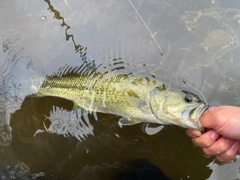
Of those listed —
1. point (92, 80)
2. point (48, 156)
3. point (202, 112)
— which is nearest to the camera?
point (202, 112)

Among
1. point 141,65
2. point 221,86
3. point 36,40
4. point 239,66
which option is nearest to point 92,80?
point 141,65

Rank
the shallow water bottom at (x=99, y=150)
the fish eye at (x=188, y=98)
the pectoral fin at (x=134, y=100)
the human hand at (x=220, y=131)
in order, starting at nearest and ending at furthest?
the human hand at (x=220, y=131) < the fish eye at (x=188, y=98) < the pectoral fin at (x=134, y=100) < the shallow water bottom at (x=99, y=150)

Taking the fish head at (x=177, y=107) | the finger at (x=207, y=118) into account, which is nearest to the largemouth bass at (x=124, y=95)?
the fish head at (x=177, y=107)

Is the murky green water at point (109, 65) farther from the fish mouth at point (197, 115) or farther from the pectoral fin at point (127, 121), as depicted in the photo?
the fish mouth at point (197, 115)

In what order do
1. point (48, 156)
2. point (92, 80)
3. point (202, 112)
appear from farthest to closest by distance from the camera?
point (48, 156) < point (92, 80) < point (202, 112)

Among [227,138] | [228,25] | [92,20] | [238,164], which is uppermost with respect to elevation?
[92,20]

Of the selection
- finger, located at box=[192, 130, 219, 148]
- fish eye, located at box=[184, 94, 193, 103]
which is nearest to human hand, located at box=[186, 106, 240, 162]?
finger, located at box=[192, 130, 219, 148]

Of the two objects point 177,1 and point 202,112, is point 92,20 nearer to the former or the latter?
point 177,1

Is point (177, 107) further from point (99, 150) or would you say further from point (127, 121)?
point (99, 150)
